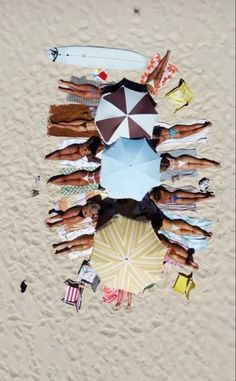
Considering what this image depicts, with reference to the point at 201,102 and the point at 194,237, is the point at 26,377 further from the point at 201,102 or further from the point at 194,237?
the point at 201,102

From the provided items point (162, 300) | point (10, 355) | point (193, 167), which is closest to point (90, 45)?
point (193, 167)

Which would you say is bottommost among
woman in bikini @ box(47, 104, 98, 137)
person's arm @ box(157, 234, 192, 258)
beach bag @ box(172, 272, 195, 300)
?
beach bag @ box(172, 272, 195, 300)

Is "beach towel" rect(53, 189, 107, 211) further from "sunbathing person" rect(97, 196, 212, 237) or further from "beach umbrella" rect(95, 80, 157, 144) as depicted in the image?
"beach umbrella" rect(95, 80, 157, 144)

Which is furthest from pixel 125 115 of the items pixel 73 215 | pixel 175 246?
pixel 175 246

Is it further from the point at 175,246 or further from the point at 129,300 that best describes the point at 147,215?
the point at 129,300

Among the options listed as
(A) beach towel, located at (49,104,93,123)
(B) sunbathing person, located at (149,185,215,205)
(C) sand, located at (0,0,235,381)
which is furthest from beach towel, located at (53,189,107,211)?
(A) beach towel, located at (49,104,93,123)

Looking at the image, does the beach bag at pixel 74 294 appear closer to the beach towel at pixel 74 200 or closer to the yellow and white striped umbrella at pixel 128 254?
the yellow and white striped umbrella at pixel 128 254
